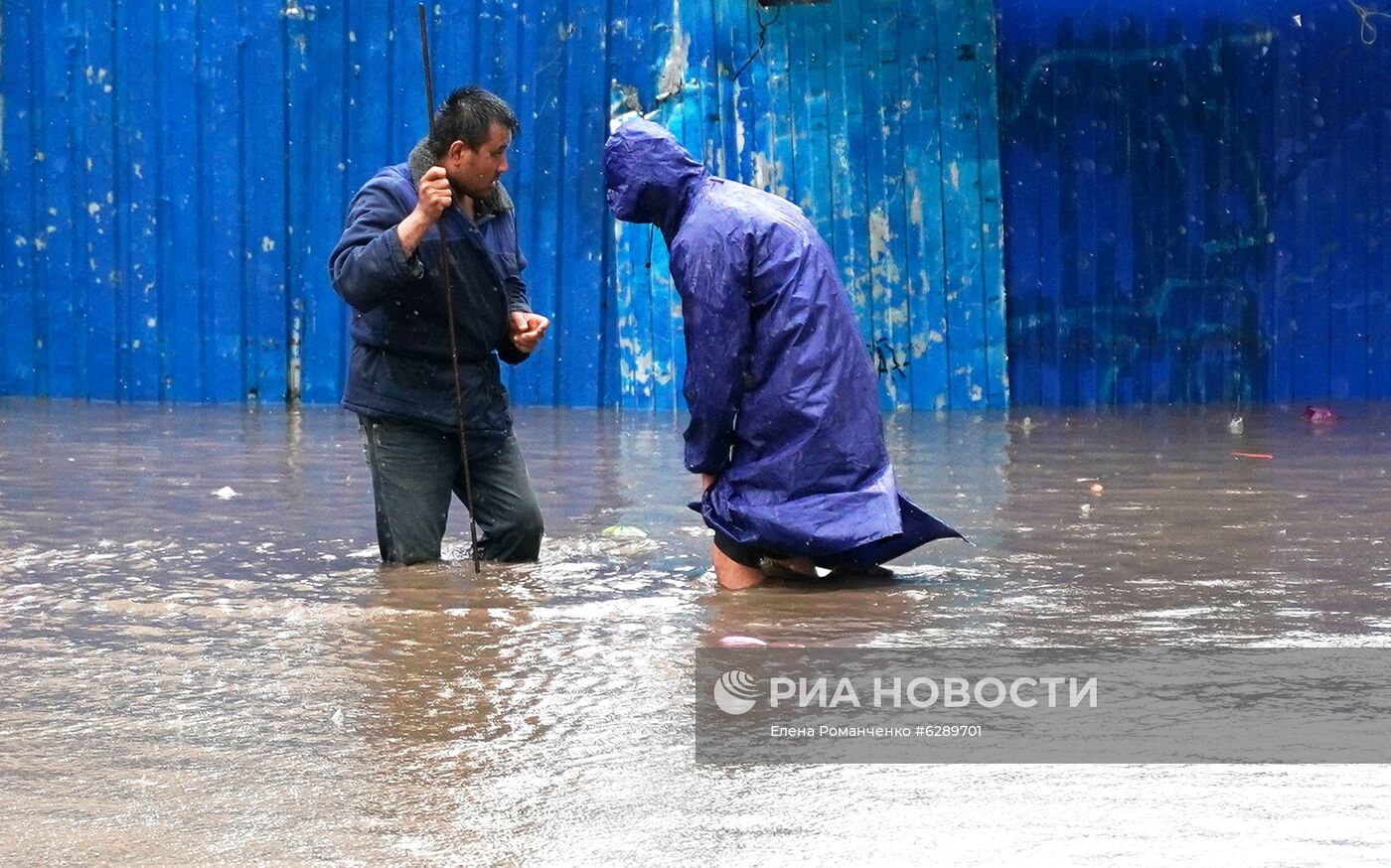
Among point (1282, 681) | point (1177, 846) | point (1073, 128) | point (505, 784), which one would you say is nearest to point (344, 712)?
point (505, 784)

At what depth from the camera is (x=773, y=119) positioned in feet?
43.0

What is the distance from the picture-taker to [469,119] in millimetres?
6137

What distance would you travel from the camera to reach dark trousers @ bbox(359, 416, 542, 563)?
251 inches

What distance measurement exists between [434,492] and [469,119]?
1.25 meters

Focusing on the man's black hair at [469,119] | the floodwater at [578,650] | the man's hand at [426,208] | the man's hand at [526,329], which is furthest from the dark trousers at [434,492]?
the man's black hair at [469,119]

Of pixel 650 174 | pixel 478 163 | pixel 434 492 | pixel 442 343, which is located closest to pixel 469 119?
pixel 478 163

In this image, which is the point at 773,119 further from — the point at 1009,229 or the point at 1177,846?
the point at 1177,846

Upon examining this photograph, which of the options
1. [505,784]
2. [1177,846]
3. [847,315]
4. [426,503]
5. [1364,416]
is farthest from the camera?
[1364,416]

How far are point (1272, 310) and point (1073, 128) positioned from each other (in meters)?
1.91

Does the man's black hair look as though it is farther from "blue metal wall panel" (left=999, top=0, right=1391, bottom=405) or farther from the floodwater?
"blue metal wall panel" (left=999, top=0, right=1391, bottom=405)

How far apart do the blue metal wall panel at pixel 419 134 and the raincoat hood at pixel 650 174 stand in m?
7.00

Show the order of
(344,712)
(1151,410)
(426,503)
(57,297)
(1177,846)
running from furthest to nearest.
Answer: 1. (57,297)
2. (1151,410)
3. (426,503)
4. (344,712)
5. (1177,846)

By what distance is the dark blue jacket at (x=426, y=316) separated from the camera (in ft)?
20.6

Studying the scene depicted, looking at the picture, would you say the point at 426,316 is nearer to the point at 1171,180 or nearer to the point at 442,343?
the point at 442,343
